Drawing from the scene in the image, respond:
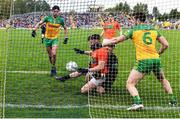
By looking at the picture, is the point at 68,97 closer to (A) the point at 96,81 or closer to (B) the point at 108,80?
(A) the point at 96,81

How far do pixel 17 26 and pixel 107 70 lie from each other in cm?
653

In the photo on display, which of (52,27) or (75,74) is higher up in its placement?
(52,27)

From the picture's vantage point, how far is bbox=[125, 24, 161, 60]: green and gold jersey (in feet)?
26.5

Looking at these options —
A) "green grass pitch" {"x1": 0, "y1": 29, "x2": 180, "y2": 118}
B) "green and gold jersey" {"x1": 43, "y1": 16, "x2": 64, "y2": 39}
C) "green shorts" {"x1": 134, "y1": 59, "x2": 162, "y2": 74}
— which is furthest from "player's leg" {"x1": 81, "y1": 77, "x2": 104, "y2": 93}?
"green and gold jersey" {"x1": 43, "y1": 16, "x2": 64, "y2": 39}

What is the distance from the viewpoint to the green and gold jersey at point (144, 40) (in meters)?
8.09

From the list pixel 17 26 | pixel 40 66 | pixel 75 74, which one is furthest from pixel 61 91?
pixel 17 26

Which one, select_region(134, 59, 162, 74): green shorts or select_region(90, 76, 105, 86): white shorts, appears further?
select_region(90, 76, 105, 86): white shorts

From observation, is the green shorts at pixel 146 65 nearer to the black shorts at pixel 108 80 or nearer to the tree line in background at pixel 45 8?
the tree line in background at pixel 45 8

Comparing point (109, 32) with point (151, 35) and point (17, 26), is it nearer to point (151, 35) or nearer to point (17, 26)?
point (17, 26)

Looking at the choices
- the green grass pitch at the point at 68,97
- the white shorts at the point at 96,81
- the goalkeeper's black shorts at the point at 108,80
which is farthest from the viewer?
the goalkeeper's black shorts at the point at 108,80

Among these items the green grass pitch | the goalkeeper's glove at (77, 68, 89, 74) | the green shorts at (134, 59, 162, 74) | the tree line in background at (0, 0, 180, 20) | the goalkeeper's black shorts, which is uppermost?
the tree line in background at (0, 0, 180, 20)

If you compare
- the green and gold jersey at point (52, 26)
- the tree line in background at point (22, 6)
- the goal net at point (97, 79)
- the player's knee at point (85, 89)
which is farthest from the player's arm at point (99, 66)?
the green and gold jersey at point (52, 26)

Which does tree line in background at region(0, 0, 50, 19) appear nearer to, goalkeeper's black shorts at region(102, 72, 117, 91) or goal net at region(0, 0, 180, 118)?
goal net at region(0, 0, 180, 118)

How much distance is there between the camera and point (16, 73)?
12555 millimetres
